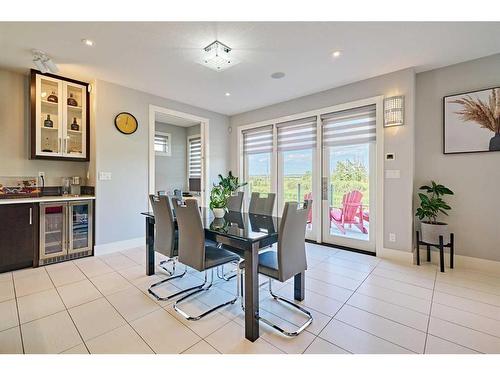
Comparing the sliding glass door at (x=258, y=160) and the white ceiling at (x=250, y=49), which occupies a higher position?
the white ceiling at (x=250, y=49)

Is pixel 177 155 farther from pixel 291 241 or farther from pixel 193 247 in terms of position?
pixel 291 241

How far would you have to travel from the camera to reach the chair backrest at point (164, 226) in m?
2.33

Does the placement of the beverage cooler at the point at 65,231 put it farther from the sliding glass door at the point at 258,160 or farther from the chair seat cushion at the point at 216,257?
the sliding glass door at the point at 258,160

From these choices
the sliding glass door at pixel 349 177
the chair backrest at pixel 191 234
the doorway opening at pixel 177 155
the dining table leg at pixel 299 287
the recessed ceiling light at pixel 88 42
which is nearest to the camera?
the chair backrest at pixel 191 234

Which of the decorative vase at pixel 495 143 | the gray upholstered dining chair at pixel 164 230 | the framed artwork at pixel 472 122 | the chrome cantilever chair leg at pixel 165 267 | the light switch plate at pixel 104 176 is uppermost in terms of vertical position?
the framed artwork at pixel 472 122

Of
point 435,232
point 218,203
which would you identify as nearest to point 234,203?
point 218,203

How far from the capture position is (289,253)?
189 centimetres

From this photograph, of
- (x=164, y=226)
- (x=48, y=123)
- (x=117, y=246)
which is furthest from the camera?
(x=117, y=246)

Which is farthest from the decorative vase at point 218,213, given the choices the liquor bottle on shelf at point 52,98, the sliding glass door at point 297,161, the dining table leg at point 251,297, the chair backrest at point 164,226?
the liquor bottle on shelf at point 52,98

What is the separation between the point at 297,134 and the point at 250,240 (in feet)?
10.6

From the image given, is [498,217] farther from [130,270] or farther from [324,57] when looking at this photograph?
[130,270]

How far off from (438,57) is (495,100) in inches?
33.5

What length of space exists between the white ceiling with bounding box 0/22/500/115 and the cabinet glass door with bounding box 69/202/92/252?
1.94m

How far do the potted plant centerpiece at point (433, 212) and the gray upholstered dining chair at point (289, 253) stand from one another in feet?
6.86
